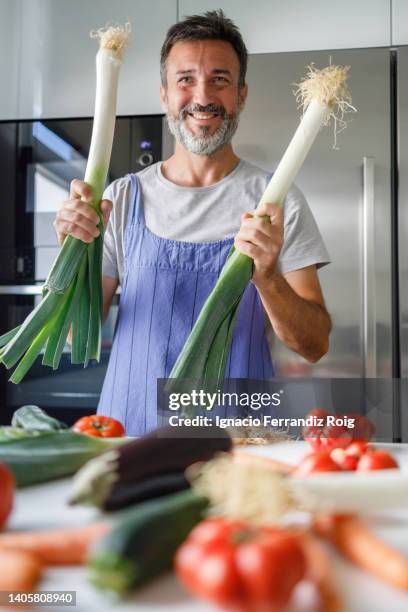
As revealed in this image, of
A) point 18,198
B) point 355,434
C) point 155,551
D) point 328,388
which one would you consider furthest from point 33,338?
point 18,198

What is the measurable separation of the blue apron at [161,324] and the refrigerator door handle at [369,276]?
61cm

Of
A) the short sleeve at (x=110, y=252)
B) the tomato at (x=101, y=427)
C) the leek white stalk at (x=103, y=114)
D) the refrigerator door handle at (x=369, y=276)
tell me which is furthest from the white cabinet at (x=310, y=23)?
the tomato at (x=101, y=427)

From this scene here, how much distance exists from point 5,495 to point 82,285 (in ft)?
2.13

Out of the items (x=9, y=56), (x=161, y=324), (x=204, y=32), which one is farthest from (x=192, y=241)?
(x=9, y=56)

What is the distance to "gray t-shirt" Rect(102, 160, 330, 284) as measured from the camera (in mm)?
1407

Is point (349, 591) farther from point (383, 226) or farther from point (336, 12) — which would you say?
point (336, 12)

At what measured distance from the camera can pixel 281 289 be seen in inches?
47.6

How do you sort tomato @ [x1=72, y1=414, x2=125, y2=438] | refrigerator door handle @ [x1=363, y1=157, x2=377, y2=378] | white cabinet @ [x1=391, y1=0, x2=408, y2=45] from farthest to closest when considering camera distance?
white cabinet @ [x1=391, y1=0, x2=408, y2=45] → refrigerator door handle @ [x1=363, y1=157, x2=377, y2=378] → tomato @ [x1=72, y1=414, x2=125, y2=438]

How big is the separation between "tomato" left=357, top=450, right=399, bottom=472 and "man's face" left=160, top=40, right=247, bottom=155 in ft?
2.71

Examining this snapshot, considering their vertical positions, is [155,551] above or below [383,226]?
below

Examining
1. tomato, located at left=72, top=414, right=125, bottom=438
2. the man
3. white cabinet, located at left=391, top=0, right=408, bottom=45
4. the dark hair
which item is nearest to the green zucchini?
tomato, located at left=72, top=414, right=125, bottom=438

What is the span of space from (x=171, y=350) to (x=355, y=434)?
0.44 meters

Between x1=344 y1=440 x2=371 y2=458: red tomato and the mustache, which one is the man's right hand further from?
x1=344 y1=440 x2=371 y2=458: red tomato

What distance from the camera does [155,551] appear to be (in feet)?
1.52
